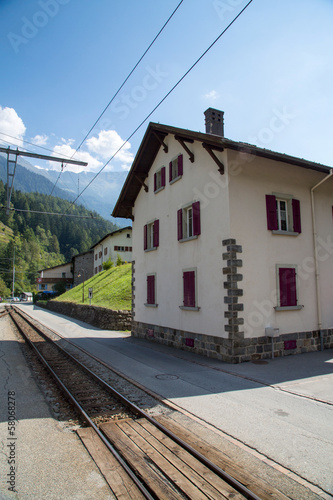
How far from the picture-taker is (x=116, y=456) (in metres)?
4.44

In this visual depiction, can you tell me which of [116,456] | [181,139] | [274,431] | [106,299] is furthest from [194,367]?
[106,299]

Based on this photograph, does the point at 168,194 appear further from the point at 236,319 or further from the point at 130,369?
the point at 130,369

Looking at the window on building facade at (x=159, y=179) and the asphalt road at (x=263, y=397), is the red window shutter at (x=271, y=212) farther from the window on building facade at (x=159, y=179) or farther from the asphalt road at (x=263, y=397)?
the window on building facade at (x=159, y=179)

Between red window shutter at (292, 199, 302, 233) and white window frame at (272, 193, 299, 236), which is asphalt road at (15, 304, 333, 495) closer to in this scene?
white window frame at (272, 193, 299, 236)

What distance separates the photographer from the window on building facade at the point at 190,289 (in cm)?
1259

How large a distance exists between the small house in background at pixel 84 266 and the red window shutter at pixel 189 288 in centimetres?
4782

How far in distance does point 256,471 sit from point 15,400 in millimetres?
5184

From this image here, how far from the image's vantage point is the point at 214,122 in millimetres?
15648

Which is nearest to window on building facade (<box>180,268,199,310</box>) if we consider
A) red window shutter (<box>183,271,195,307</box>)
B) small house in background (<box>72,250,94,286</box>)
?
red window shutter (<box>183,271,195,307</box>)

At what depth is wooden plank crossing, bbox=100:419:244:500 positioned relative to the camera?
12.0ft

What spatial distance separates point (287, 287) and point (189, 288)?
3.63m

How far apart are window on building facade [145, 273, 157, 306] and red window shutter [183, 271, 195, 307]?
120 inches

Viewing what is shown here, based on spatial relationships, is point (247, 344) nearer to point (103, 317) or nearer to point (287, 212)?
point (287, 212)

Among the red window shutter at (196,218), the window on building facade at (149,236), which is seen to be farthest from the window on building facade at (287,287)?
the window on building facade at (149,236)
